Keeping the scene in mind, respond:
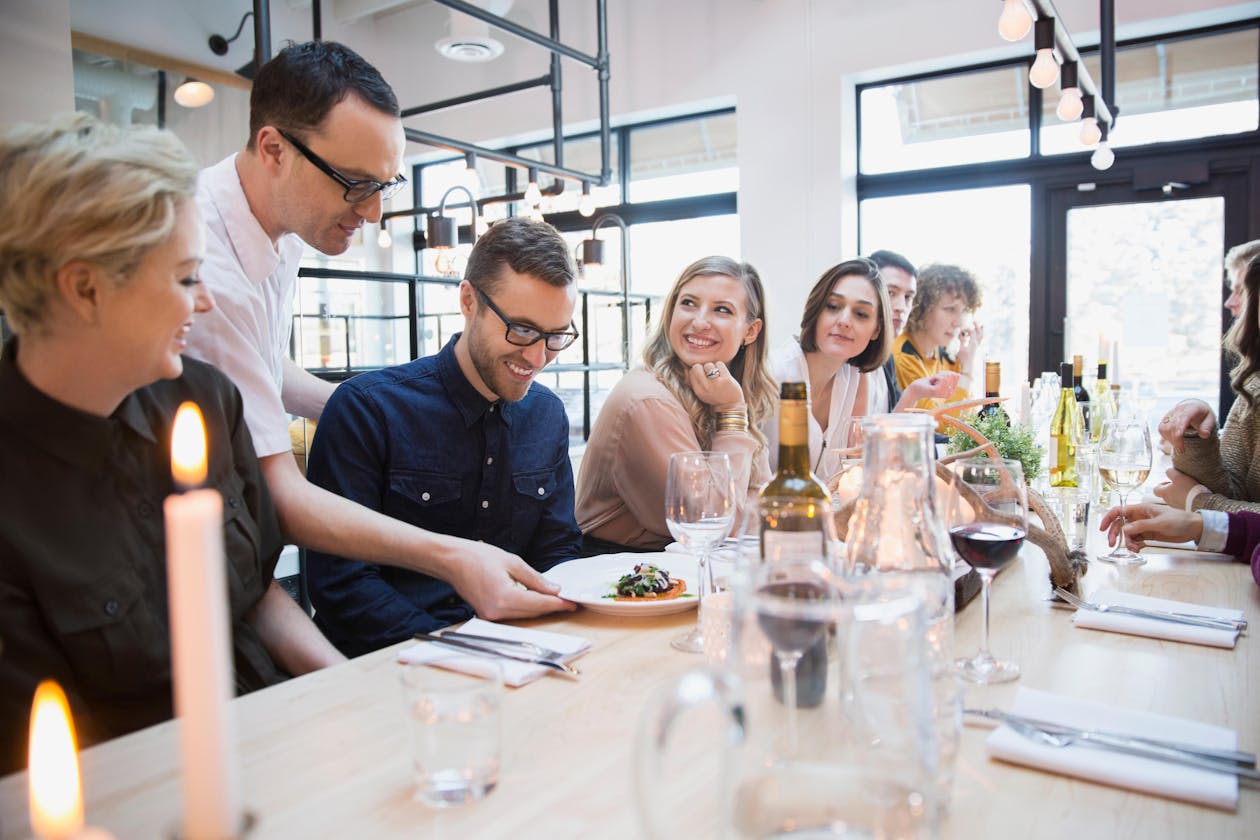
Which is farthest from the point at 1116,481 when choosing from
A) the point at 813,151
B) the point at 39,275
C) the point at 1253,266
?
the point at 813,151

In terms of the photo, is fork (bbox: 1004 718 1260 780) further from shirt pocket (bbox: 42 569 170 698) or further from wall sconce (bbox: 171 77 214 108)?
wall sconce (bbox: 171 77 214 108)

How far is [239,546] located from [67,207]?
55cm

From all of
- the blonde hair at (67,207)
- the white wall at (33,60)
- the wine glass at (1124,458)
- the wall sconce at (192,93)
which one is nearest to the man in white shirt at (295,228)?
the blonde hair at (67,207)

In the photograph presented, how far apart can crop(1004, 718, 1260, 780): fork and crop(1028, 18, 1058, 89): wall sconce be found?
245cm

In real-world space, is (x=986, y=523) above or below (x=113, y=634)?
above

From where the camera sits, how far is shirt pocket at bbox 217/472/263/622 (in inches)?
52.7

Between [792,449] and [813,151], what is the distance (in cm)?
536

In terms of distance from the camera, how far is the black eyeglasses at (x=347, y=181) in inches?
67.8

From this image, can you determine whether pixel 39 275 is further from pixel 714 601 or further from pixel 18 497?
pixel 714 601

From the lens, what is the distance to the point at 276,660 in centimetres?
148

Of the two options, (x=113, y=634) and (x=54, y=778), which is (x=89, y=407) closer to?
(x=113, y=634)

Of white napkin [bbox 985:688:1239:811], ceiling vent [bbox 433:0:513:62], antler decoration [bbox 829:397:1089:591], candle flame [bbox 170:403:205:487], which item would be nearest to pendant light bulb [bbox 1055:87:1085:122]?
antler decoration [bbox 829:397:1089:591]

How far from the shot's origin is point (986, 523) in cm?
113

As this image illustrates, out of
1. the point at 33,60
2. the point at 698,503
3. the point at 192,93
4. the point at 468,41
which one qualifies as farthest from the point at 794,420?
the point at 192,93
